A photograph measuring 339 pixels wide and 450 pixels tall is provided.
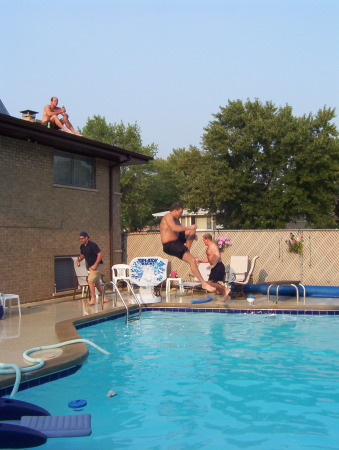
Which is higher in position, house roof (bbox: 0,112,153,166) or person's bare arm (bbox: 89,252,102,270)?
house roof (bbox: 0,112,153,166)

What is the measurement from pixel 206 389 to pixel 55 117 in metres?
10.1

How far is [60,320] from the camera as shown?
916cm

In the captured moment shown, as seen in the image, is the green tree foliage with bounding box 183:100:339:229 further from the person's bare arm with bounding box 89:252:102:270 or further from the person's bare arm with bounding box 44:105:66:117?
the person's bare arm with bounding box 89:252:102:270

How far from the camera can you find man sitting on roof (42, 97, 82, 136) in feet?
45.9

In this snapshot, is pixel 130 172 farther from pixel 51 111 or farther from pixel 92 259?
pixel 92 259

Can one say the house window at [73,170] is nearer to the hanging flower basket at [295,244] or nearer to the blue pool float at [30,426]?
the hanging flower basket at [295,244]

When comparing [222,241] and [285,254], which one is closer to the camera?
[285,254]

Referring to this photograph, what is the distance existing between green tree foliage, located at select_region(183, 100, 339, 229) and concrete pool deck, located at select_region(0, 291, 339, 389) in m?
17.0

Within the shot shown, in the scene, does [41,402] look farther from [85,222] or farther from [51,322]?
[85,222]

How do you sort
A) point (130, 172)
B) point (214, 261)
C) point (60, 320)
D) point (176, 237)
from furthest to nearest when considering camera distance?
point (130, 172), point (214, 261), point (60, 320), point (176, 237)

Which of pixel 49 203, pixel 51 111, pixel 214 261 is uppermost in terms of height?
pixel 51 111

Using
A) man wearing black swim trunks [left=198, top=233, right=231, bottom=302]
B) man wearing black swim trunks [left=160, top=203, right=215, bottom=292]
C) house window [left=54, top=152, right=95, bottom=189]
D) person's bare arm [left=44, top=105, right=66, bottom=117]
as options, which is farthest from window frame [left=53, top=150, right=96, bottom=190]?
man wearing black swim trunks [left=160, top=203, right=215, bottom=292]

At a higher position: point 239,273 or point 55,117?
point 55,117

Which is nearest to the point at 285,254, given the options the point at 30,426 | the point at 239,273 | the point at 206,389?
the point at 239,273
